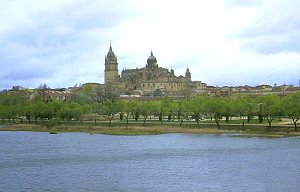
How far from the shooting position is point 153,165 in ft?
155

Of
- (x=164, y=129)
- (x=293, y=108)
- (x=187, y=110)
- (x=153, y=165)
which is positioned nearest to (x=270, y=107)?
(x=293, y=108)

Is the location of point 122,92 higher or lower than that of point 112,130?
higher

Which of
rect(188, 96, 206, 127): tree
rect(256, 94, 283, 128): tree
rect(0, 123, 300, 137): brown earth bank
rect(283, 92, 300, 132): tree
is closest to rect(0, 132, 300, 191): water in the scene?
rect(0, 123, 300, 137): brown earth bank

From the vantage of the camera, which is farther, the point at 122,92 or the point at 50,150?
the point at 122,92

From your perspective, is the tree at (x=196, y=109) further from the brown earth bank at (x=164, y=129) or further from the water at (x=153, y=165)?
the water at (x=153, y=165)

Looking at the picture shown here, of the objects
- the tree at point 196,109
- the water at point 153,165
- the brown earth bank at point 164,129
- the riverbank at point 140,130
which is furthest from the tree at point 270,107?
the water at point 153,165

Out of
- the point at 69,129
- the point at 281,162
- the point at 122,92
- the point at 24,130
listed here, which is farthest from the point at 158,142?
the point at 122,92

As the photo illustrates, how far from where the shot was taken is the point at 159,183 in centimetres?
3847

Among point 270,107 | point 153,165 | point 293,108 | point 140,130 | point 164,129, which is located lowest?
point 153,165

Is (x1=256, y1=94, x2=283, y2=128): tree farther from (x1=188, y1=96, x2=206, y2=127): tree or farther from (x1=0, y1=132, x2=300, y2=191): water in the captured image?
(x1=0, y1=132, x2=300, y2=191): water

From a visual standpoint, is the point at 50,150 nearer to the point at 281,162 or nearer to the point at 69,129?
the point at 281,162

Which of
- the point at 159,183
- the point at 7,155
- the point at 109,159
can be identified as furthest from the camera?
the point at 7,155

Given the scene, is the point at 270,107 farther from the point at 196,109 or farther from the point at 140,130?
the point at 140,130

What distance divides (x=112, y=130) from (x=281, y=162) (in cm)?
4757
